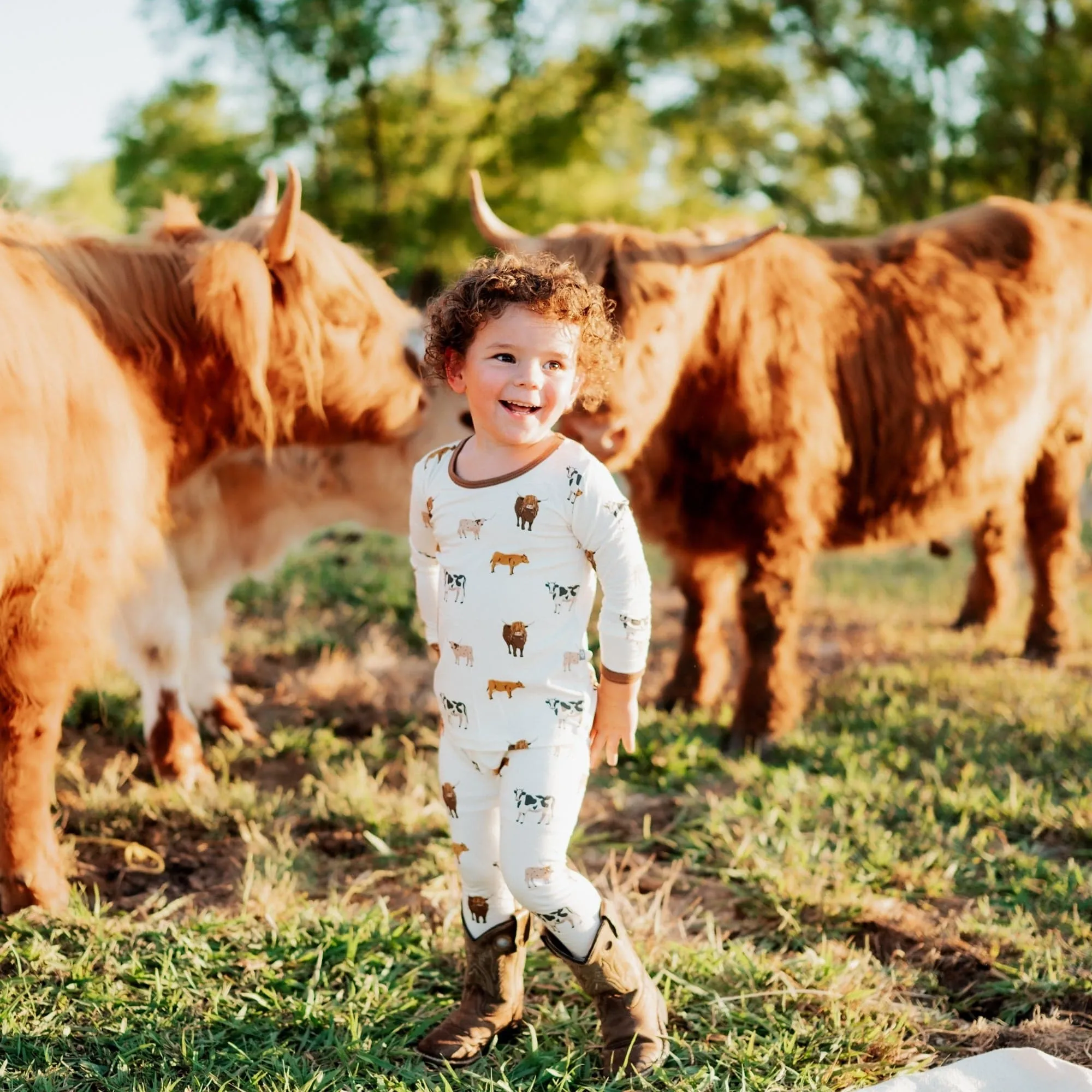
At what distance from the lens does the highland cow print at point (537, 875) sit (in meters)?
2.13

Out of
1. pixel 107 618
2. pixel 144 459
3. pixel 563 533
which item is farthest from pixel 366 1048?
pixel 144 459

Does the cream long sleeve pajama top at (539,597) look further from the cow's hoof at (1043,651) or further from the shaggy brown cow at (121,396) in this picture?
the cow's hoof at (1043,651)

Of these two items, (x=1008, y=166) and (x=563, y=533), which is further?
(x=1008, y=166)

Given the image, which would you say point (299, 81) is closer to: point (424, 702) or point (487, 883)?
point (424, 702)

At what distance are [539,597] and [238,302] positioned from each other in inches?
64.6

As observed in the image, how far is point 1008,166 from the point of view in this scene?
A: 13.9m

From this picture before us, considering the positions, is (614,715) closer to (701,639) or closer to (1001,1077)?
(1001,1077)

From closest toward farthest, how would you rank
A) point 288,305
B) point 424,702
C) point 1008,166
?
1. point 288,305
2. point 424,702
3. point 1008,166

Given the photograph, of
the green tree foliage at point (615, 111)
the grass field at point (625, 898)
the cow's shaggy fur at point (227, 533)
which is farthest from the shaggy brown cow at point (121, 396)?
the green tree foliage at point (615, 111)

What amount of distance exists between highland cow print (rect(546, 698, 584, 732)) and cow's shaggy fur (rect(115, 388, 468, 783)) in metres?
1.96

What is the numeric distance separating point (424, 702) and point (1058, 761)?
95.7 inches

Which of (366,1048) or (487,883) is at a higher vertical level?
(487,883)

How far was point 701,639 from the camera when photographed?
4879 millimetres

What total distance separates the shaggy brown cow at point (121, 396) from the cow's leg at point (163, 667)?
0.06 metres
